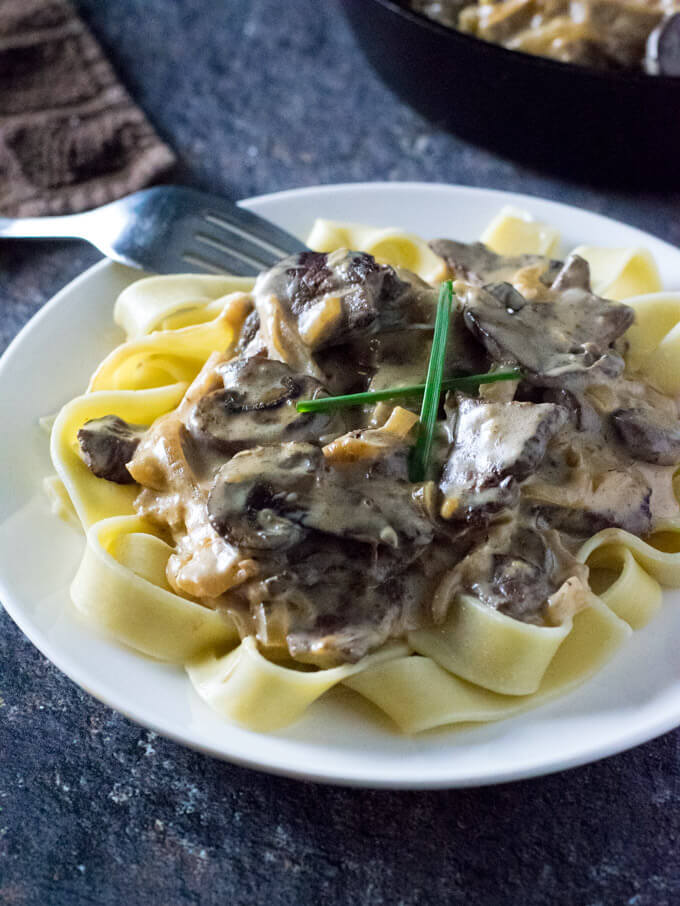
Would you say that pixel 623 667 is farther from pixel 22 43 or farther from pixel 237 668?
pixel 22 43

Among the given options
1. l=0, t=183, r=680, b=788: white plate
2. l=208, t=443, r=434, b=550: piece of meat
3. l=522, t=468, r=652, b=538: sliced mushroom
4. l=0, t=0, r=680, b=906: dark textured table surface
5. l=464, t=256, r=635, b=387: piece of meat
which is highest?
l=464, t=256, r=635, b=387: piece of meat

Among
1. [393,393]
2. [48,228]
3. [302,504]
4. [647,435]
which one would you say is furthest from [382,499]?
[48,228]

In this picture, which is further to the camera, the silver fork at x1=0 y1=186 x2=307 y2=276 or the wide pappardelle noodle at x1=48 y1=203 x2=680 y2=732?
the silver fork at x1=0 y1=186 x2=307 y2=276

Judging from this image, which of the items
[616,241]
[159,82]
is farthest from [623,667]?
[159,82]

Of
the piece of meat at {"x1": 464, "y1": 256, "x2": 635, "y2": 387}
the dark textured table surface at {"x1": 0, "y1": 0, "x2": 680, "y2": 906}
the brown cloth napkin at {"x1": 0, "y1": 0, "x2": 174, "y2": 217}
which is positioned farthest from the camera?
the brown cloth napkin at {"x1": 0, "y1": 0, "x2": 174, "y2": 217}

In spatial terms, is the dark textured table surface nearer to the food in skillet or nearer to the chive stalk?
the chive stalk

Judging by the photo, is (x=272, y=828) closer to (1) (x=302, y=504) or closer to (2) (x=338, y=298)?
(1) (x=302, y=504)

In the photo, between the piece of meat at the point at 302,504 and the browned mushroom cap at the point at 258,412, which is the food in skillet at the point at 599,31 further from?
the piece of meat at the point at 302,504

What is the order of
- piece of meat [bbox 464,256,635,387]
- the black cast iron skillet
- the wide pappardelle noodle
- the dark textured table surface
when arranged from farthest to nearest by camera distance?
the black cast iron skillet
piece of meat [bbox 464,256,635,387]
the wide pappardelle noodle
the dark textured table surface

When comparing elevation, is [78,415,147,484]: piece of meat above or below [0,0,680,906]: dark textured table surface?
above

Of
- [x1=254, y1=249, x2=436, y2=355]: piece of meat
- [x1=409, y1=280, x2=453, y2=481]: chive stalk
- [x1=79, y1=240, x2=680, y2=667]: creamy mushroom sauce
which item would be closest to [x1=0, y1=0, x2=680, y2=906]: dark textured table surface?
[x1=79, y1=240, x2=680, y2=667]: creamy mushroom sauce
